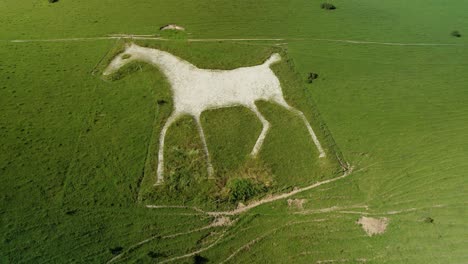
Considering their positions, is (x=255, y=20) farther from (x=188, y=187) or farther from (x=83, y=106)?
(x=188, y=187)

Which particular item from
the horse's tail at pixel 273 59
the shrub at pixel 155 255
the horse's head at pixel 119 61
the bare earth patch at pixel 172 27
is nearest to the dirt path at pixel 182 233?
the shrub at pixel 155 255

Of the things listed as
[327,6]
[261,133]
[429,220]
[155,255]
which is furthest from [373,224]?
[327,6]

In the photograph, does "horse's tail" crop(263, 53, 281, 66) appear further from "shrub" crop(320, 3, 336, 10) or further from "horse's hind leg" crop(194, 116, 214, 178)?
"shrub" crop(320, 3, 336, 10)

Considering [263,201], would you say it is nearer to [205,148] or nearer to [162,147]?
[205,148]

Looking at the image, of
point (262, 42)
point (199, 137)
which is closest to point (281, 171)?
point (199, 137)

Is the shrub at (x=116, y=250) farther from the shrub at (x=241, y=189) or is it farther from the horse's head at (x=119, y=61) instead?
the horse's head at (x=119, y=61)

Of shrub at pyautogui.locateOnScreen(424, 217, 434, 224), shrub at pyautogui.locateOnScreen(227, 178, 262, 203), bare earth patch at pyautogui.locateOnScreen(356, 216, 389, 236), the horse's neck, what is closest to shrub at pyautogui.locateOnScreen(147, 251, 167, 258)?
shrub at pyautogui.locateOnScreen(227, 178, 262, 203)
